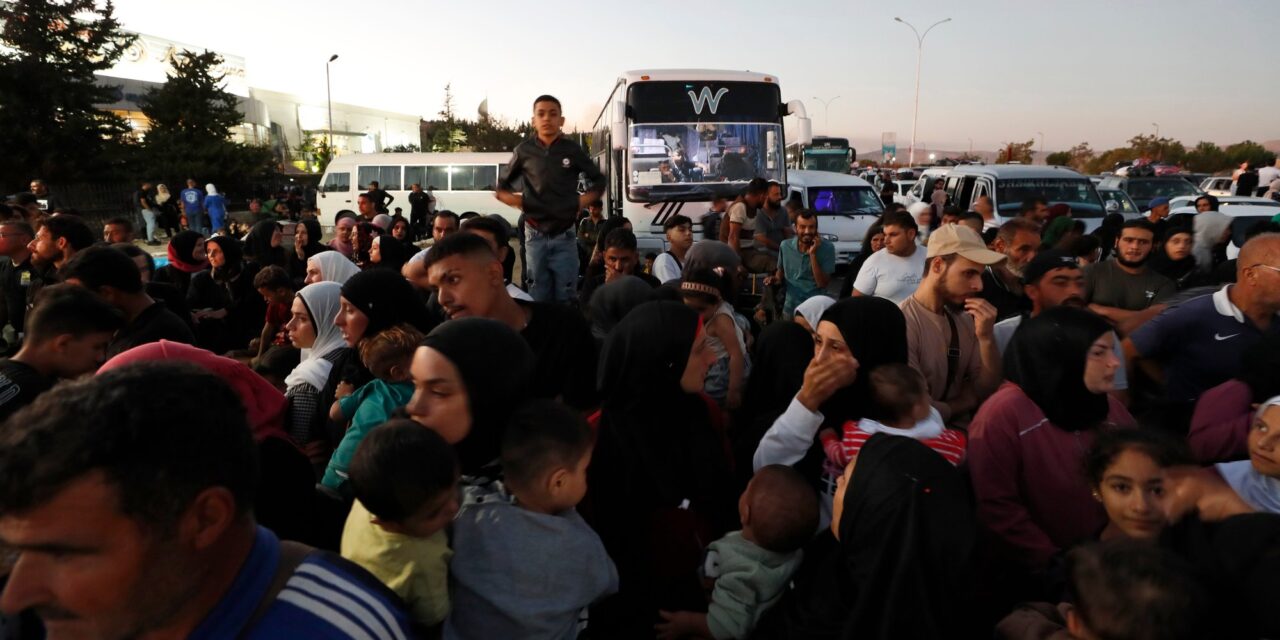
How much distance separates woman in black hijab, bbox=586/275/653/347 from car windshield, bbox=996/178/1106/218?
10.0 meters

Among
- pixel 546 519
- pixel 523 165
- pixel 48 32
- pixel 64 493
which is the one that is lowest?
pixel 546 519

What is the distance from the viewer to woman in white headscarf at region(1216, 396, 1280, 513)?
1.97 meters

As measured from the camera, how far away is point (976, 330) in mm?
3309

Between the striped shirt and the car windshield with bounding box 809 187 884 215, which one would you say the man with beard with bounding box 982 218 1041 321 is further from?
the car windshield with bounding box 809 187 884 215

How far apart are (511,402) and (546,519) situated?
0.42 m

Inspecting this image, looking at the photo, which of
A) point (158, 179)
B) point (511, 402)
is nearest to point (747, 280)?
point (511, 402)

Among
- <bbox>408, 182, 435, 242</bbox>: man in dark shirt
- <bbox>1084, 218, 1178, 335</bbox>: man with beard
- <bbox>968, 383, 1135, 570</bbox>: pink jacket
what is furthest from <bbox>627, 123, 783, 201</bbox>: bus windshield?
<bbox>408, 182, 435, 242</bbox>: man in dark shirt

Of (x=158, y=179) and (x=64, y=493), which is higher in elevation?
(x=158, y=179)

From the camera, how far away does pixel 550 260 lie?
597cm

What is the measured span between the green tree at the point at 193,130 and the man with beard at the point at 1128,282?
32.3m

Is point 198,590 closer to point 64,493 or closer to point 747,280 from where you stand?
point 64,493

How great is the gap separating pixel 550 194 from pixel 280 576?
15.9 ft

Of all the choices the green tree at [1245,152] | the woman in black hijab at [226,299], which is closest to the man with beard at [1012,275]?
the woman in black hijab at [226,299]

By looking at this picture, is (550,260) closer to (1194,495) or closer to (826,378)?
(826,378)
